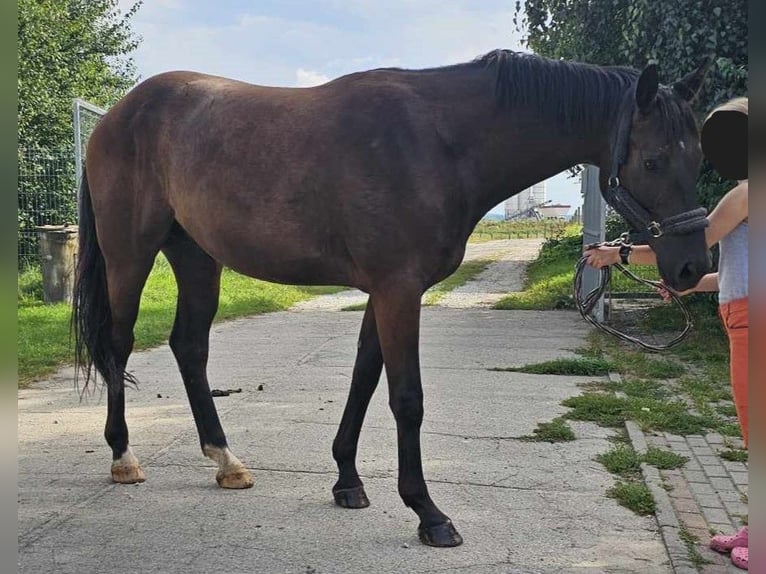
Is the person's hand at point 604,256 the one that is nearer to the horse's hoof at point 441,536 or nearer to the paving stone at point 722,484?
the horse's hoof at point 441,536

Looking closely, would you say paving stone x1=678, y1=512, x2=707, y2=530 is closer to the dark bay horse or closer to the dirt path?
the dark bay horse

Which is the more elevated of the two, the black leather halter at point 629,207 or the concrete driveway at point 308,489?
the black leather halter at point 629,207

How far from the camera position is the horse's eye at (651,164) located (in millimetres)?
2529

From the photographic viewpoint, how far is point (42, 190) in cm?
1066

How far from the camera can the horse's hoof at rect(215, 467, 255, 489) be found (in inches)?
131

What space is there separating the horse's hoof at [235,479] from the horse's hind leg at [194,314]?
0.73ft

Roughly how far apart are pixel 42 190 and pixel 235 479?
8903 millimetres

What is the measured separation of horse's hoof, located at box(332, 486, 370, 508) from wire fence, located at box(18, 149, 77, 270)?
8.84m

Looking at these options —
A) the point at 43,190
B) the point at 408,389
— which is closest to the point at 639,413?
the point at 408,389

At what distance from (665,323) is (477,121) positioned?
18.8 feet

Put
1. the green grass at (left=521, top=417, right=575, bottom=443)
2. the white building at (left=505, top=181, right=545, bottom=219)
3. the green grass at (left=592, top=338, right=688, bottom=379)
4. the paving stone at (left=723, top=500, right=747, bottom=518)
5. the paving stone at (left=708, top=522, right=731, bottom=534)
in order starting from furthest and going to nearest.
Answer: the white building at (left=505, top=181, right=545, bottom=219) < the green grass at (left=592, top=338, right=688, bottom=379) < the green grass at (left=521, top=417, right=575, bottom=443) < the paving stone at (left=723, top=500, right=747, bottom=518) < the paving stone at (left=708, top=522, right=731, bottom=534)

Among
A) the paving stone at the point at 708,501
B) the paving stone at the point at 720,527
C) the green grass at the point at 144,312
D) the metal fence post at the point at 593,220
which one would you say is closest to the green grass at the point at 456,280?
the metal fence post at the point at 593,220

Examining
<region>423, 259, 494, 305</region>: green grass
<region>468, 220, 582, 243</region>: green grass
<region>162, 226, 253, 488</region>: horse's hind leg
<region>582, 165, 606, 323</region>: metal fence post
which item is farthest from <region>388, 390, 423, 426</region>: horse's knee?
<region>468, 220, 582, 243</region>: green grass

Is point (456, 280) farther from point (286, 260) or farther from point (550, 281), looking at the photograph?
point (286, 260)
